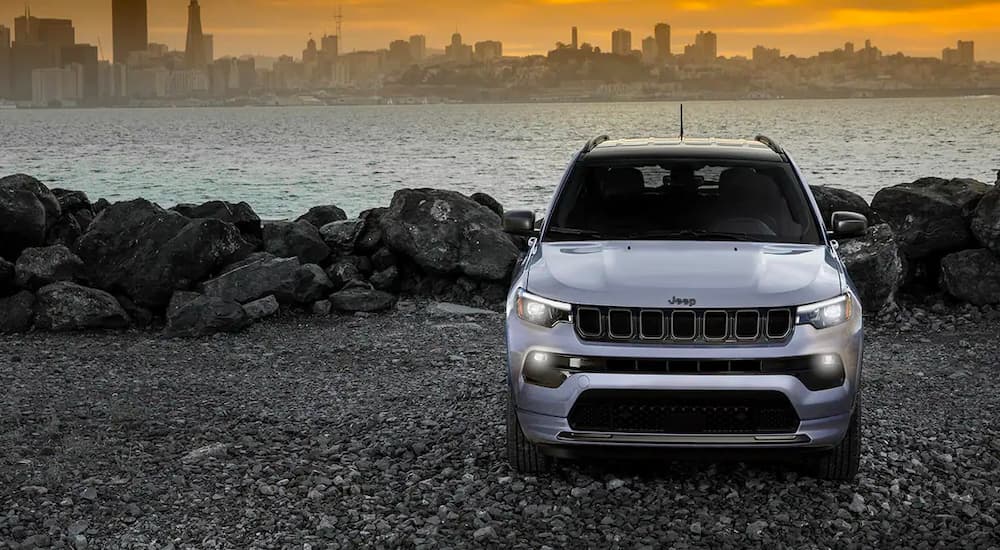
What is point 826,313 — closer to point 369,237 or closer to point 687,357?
point 687,357

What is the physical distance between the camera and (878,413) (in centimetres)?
805

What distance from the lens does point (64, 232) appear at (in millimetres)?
14992

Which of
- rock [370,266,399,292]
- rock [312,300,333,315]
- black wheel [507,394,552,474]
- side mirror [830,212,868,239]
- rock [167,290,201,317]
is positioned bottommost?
black wheel [507,394,552,474]

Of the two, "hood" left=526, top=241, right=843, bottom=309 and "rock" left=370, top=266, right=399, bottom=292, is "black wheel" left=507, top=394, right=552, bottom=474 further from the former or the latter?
"rock" left=370, top=266, right=399, bottom=292

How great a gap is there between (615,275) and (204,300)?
22.4ft

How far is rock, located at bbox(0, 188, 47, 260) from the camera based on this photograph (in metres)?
13.4

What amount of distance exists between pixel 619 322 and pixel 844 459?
1.53 meters

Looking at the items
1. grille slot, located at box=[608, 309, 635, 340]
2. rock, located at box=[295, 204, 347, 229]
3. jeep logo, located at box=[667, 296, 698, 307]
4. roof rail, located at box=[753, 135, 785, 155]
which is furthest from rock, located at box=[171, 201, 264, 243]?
jeep logo, located at box=[667, 296, 698, 307]

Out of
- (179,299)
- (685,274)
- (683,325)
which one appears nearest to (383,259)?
(179,299)

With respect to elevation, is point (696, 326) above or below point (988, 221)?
below

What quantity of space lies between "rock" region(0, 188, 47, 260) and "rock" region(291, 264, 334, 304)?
3.43m

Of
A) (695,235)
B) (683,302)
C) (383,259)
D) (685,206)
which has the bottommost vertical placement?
(383,259)

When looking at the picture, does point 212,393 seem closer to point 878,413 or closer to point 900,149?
point 878,413

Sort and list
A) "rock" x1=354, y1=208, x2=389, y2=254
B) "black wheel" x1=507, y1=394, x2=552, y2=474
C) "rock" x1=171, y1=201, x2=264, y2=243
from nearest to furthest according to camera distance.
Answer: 1. "black wheel" x1=507, y1=394, x2=552, y2=474
2. "rock" x1=354, y1=208, x2=389, y2=254
3. "rock" x1=171, y1=201, x2=264, y2=243
